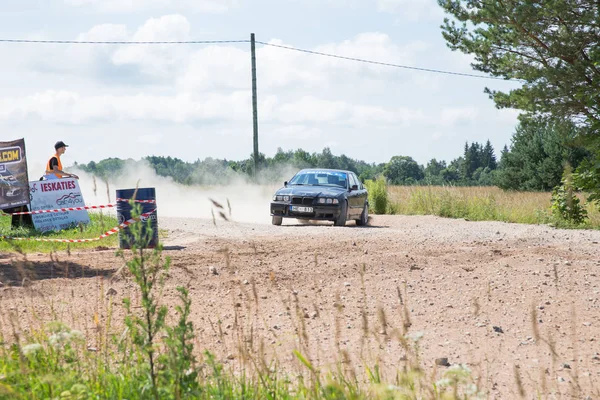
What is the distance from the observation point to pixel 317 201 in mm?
18484

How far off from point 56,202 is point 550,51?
13.4 m

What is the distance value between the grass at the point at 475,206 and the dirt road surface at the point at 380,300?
709cm

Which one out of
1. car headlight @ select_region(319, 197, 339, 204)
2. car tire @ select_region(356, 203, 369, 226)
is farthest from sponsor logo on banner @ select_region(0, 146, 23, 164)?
car tire @ select_region(356, 203, 369, 226)

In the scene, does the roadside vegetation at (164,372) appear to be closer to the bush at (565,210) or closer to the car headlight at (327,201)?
the car headlight at (327,201)

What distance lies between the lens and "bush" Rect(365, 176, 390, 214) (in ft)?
86.6

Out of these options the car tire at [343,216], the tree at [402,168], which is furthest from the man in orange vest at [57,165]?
the tree at [402,168]

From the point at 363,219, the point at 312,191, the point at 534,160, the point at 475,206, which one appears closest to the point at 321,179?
the point at 312,191

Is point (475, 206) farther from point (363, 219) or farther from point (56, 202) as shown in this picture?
point (56, 202)

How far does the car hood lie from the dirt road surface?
4886mm

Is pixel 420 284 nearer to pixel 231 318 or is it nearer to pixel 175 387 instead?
pixel 231 318

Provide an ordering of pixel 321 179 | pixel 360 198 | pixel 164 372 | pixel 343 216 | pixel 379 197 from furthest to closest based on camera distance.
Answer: pixel 379 197 < pixel 360 198 < pixel 321 179 < pixel 343 216 < pixel 164 372

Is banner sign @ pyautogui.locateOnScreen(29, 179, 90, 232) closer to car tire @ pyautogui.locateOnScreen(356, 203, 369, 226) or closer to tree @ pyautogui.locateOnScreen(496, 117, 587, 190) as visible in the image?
car tire @ pyautogui.locateOnScreen(356, 203, 369, 226)

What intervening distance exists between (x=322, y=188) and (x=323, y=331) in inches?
512

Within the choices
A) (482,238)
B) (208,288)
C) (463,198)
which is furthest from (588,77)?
(208,288)
